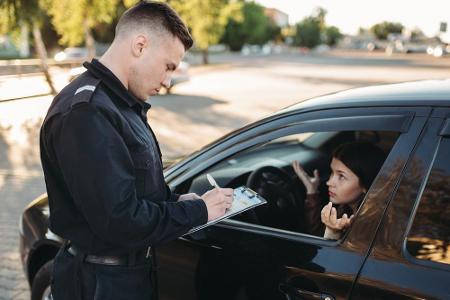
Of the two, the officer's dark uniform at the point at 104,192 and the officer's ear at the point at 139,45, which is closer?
the officer's dark uniform at the point at 104,192

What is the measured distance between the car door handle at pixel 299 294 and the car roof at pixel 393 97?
75cm

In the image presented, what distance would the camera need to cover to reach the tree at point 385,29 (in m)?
163

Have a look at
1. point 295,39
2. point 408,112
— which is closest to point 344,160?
point 408,112

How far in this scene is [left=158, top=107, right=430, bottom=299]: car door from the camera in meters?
1.72

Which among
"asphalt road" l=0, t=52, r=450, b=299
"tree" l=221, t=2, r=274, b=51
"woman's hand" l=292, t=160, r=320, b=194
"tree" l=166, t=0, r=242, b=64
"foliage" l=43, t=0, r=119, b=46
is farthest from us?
"tree" l=221, t=2, r=274, b=51

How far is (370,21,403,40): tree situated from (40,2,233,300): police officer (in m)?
174

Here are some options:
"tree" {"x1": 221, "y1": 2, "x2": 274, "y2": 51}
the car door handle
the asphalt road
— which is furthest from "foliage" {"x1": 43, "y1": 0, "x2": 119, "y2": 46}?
"tree" {"x1": 221, "y1": 2, "x2": 274, "y2": 51}

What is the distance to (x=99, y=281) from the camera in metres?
1.77

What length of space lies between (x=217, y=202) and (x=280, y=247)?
0.33 m

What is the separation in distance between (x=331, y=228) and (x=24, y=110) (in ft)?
41.5

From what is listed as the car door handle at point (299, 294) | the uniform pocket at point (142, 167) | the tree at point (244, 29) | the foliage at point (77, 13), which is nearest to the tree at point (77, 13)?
the foliage at point (77, 13)

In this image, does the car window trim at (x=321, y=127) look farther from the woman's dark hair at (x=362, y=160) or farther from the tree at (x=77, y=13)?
the tree at (x=77, y=13)

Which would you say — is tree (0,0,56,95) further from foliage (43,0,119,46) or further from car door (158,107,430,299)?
car door (158,107,430,299)

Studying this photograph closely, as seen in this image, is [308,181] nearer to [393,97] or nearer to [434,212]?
[393,97]
